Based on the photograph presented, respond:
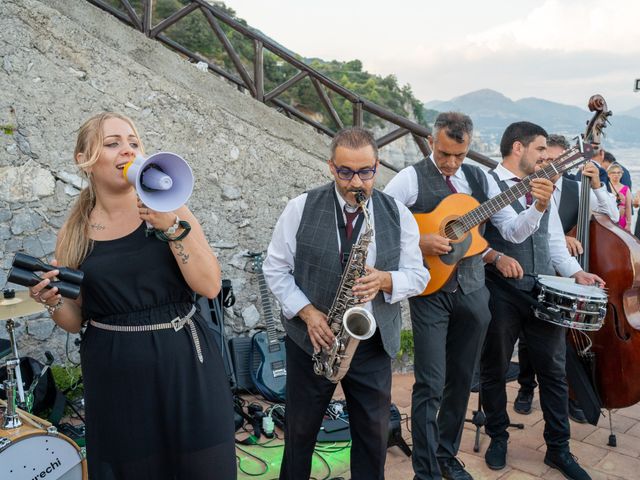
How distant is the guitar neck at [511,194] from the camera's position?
342 centimetres

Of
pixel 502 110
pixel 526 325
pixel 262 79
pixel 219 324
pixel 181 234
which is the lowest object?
pixel 219 324

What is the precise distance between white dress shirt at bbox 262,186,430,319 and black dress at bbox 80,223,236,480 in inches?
24.9

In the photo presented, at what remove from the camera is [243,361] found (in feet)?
16.6

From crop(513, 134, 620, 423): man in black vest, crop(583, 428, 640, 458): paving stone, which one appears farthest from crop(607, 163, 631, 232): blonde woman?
crop(583, 428, 640, 458): paving stone

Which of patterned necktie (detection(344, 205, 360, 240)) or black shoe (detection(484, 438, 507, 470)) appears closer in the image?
patterned necktie (detection(344, 205, 360, 240))

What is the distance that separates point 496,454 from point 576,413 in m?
1.12

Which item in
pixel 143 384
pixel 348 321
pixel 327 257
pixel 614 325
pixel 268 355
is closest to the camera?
pixel 143 384

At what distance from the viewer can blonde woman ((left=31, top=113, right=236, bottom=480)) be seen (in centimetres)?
212

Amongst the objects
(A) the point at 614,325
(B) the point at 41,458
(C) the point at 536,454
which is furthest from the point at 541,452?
(B) the point at 41,458

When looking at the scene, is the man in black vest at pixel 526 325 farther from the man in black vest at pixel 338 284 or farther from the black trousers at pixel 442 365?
the man in black vest at pixel 338 284

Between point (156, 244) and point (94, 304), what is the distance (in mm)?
312

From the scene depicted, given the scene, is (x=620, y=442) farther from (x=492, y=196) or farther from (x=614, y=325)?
(x=492, y=196)

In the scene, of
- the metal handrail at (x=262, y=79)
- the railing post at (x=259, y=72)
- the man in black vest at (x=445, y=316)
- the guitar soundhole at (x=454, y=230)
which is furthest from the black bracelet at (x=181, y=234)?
the railing post at (x=259, y=72)

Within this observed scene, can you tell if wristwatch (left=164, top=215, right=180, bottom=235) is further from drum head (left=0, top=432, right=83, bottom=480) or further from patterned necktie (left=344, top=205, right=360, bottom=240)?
drum head (left=0, top=432, right=83, bottom=480)
